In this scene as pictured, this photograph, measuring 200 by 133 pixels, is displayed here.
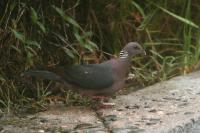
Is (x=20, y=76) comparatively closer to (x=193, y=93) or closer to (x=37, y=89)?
(x=37, y=89)

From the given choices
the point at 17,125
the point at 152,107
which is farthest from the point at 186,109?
the point at 17,125

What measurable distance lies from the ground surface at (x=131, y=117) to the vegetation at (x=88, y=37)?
0.34m

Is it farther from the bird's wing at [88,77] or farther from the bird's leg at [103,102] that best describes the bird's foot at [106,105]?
the bird's wing at [88,77]

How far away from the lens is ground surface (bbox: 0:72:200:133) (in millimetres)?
4355

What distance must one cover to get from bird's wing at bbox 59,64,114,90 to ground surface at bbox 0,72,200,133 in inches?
7.2

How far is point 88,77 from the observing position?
4.82m

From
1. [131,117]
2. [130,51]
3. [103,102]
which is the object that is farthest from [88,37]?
[131,117]

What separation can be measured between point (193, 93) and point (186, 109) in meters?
0.46

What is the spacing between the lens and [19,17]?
5.19m

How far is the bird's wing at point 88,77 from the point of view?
15.8 ft

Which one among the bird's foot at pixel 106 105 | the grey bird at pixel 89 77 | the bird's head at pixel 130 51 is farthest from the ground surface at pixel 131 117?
the bird's head at pixel 130 51

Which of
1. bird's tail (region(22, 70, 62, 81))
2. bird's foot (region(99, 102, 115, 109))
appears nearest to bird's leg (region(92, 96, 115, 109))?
bird's foot (region(99, 102, 115, 109))

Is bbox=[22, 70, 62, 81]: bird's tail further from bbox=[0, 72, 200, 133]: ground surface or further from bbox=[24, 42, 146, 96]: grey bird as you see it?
bbox=[0, 72, 200, 133]: ground surface

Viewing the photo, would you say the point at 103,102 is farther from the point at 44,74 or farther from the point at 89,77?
the point at 44,74
